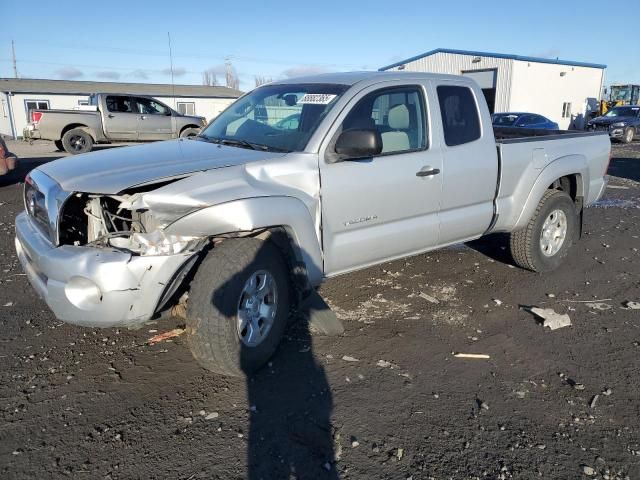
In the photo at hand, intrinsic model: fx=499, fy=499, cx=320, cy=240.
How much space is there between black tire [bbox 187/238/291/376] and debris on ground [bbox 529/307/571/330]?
2.48 metres

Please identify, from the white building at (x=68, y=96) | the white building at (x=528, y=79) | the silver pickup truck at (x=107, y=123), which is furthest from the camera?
the white building at (x=68, y=96)

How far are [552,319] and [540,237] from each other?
136 cm

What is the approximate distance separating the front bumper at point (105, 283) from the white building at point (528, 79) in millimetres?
29079

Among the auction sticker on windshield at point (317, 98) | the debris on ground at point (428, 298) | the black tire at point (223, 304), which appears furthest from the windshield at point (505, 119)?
the black tire at point (223, 304)

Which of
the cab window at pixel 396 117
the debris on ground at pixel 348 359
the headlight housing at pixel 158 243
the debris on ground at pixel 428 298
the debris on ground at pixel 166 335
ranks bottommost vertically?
the debris on ground at pixel 428 298

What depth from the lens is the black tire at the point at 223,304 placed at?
300cm

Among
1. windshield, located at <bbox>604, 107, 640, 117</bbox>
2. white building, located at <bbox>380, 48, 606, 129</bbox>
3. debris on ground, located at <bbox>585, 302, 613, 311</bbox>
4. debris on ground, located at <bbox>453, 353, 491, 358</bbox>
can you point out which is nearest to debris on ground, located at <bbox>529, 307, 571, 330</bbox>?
debris on ground, located at <bbox>585, 302, 613, 311</bbox>

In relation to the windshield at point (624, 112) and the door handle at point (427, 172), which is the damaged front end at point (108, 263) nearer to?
the door handle at point (427, 172)

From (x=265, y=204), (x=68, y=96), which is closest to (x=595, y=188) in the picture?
(x=265, y=204)

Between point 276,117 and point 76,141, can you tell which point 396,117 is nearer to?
point 276,117

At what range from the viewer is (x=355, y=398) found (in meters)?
3.08

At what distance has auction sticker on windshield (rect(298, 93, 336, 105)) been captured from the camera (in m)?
3.79

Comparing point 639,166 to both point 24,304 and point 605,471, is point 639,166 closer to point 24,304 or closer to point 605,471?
point 605,471

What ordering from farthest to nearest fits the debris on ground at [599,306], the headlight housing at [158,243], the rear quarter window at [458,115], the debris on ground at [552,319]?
the debris on ground at [599,306], the rear quarter window at [458,115], the debris on ground at [552,319], the headlight housing at [158,243]
